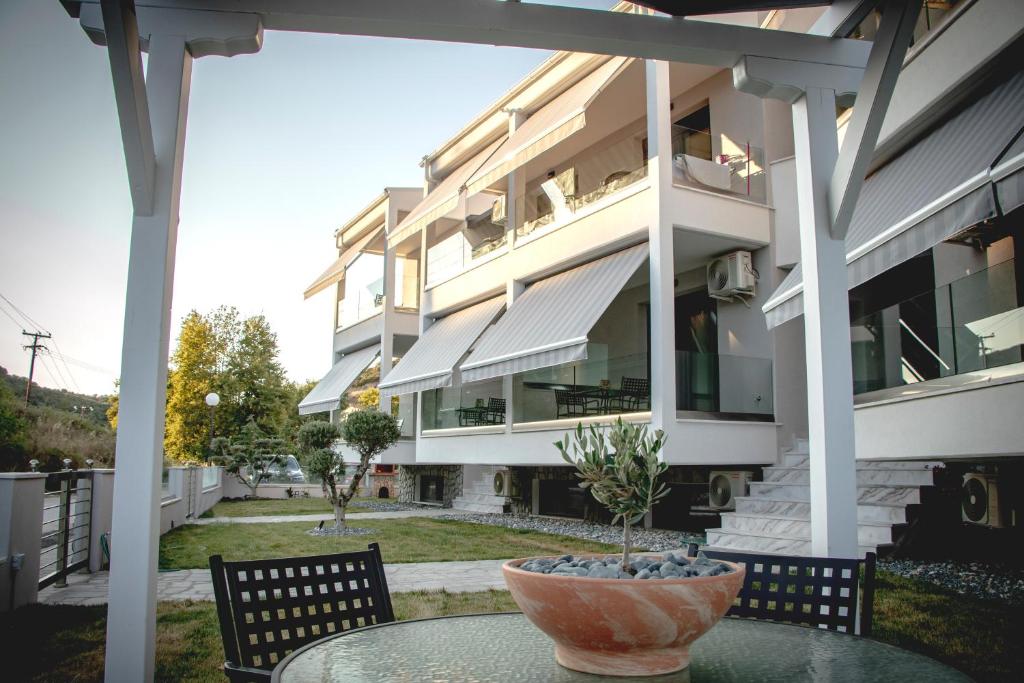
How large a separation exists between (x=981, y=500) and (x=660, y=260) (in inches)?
180

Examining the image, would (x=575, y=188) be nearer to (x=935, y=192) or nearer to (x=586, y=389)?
(x=586, y=389)

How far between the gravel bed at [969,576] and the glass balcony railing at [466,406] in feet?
24.3

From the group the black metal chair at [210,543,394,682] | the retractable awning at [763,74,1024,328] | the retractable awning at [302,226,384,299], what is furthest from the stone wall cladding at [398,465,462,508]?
the black metal chair at [210,543,394,682]

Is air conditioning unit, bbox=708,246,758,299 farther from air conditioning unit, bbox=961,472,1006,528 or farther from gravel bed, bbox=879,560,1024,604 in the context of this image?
gravel bed, bbox=879,560,1024,604

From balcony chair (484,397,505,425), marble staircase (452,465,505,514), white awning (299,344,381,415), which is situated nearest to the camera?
balcony chair (484,397,505,425)

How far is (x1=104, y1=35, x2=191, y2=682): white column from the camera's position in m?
3.00

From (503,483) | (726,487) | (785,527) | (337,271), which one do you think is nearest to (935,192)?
(785,527)

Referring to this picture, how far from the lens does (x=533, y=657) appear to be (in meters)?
2.00

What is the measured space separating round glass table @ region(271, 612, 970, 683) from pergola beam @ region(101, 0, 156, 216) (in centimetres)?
210

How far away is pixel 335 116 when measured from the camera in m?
16.9

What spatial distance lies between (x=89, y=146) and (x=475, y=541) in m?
11.1

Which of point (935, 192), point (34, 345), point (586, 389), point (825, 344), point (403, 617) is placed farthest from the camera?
point (34, 345)

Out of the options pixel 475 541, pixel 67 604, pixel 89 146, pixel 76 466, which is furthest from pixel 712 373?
pixel 89 146

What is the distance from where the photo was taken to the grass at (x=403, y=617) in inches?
168
